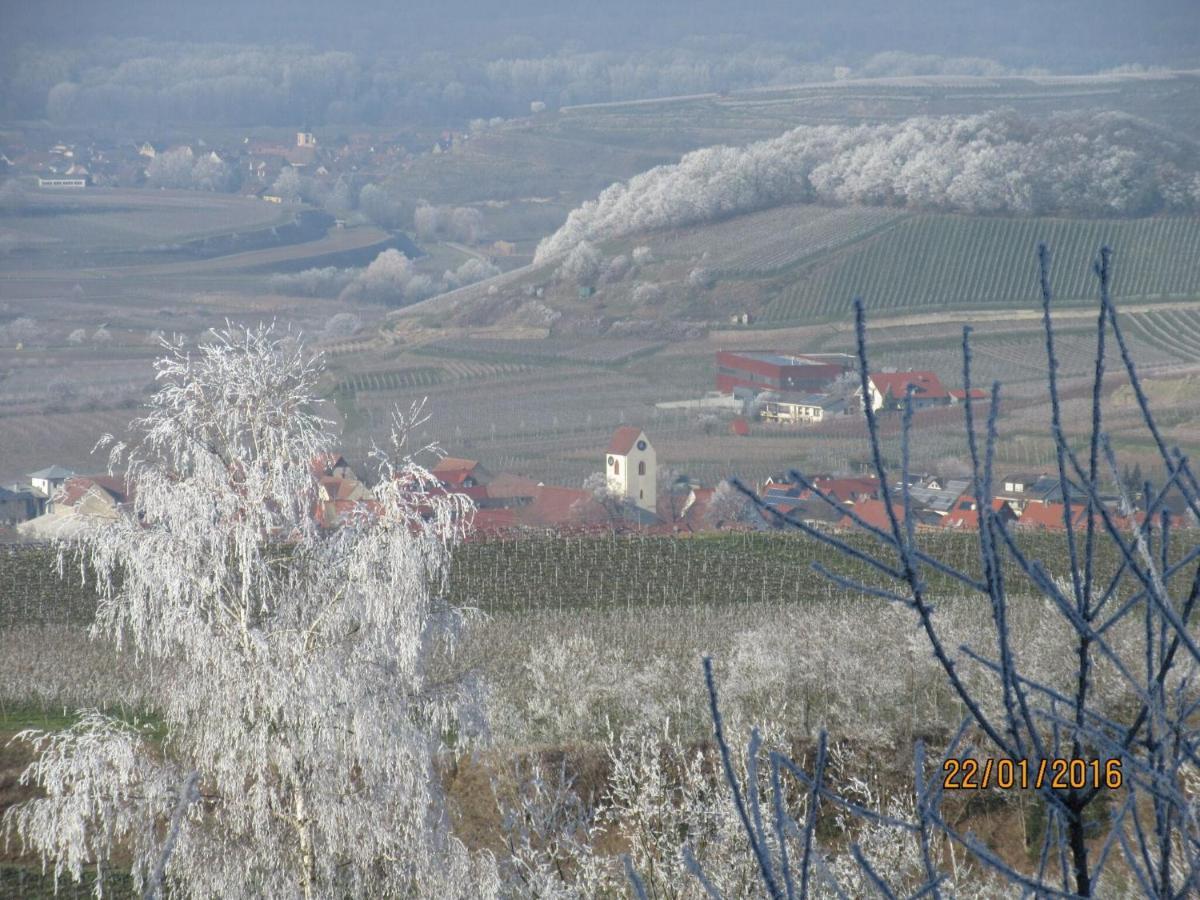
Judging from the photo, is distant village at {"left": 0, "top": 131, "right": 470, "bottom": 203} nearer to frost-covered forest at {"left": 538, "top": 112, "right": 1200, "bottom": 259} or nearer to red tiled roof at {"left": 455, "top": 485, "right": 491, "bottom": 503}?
Result: frost-covered forest at {"left": 538, "top": 112, "right": 1200, "bottom": 259}

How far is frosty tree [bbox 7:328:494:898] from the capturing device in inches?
269

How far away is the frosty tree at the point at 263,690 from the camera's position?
22.4 feet

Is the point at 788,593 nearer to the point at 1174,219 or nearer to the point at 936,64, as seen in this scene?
the point at 1174,219

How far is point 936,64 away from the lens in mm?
113625

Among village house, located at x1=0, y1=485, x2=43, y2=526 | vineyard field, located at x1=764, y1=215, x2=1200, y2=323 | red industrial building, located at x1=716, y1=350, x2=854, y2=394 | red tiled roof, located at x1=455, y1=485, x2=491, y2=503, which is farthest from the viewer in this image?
vineyard field, located at x1=764, y1=215, x2=1200, y2=323

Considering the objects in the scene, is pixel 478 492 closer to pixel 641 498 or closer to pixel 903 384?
pixel 641 498

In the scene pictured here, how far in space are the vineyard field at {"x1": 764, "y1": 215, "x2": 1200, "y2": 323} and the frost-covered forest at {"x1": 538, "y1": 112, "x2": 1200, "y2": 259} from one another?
4.89 feet

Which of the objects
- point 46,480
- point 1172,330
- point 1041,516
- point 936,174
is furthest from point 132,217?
point 1041,516

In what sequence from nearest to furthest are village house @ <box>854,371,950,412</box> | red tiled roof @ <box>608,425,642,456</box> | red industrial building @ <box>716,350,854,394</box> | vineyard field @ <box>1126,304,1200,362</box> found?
red tiled roof @ <box>608,425,642,456</box> < village house @ <box>854,371,950,412</box> < red industrial building @ <box>716,350,854,394</box> < vineyard field @ <box>1126,304,1200,362</box>

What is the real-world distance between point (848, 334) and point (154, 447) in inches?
1589

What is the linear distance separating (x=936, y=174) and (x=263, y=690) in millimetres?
53001

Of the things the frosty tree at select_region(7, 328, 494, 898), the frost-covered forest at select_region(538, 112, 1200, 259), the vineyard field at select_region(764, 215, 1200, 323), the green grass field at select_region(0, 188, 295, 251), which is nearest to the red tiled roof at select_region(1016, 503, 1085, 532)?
the frosty tree at select_region(7, 328, 494, 898)

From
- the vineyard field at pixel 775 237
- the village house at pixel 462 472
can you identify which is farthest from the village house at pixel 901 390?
the vineyard field at pixel 775 237

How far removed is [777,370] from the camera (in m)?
40.8
